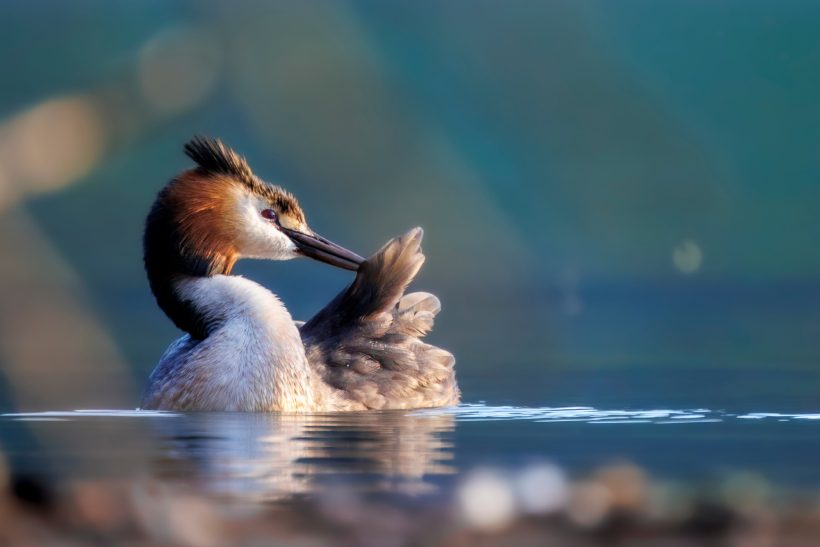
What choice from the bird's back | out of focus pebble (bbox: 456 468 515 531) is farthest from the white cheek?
out of focus pebble (bbox: 456 468 515 531)

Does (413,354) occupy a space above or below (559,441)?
above

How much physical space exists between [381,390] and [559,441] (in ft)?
7.95

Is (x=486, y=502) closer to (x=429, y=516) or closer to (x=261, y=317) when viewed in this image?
(x=429, y=516)

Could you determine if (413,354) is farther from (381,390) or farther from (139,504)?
(139,504)

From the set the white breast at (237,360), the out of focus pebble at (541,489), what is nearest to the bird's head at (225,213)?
the white breast at (237,360)

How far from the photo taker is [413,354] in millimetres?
8852

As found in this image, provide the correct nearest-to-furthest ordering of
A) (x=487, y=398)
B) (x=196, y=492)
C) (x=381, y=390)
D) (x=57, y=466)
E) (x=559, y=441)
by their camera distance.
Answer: (x=196, y=492), (x=57, y=466), (x=559, y=441), (x=381, y=390), (x=487, y=398)

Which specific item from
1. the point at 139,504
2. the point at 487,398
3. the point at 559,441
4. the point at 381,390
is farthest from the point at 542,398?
the point at 139,504

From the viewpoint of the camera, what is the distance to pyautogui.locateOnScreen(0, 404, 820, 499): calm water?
16.0 ft

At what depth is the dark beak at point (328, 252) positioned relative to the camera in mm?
8742

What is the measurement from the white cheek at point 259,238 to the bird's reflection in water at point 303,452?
134 centimetres

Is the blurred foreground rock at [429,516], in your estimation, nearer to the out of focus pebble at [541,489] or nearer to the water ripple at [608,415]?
the out of focus pebble at [541,489]

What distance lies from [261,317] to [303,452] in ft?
7.90

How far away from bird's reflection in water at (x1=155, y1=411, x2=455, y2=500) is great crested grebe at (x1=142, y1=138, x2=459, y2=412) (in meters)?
0.32
